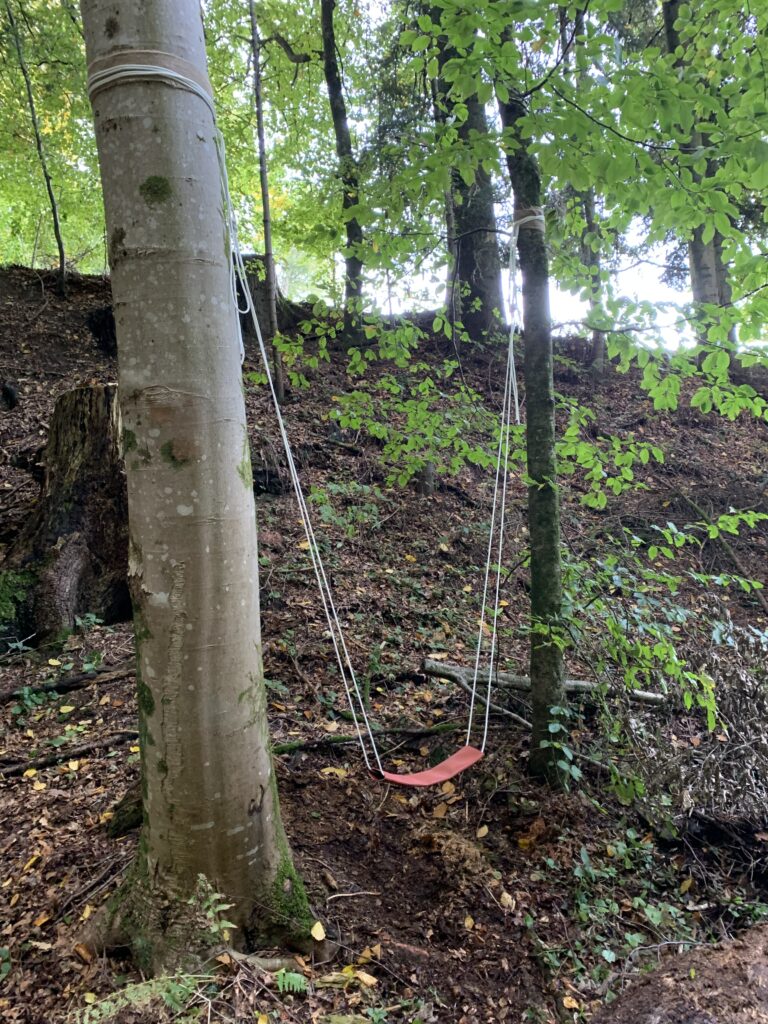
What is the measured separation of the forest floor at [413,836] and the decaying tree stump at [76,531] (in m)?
0.25

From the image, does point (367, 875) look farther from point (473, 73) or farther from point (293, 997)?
point (473, 73)

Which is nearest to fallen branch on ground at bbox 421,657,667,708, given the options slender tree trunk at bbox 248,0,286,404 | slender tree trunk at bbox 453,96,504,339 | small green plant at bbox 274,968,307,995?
small green plant at bbox 274,968,307,995

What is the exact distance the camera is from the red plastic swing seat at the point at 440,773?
2.00m

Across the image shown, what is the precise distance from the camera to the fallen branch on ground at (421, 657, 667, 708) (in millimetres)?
2943

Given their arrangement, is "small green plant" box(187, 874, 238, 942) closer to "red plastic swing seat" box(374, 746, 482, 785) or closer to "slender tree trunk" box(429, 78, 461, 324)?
"red plastic swing seat" box(374, 746, 482, 785)

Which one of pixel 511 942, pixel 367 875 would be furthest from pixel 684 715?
pixel 367 875

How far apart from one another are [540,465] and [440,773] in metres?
1.36

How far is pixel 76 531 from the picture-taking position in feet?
12.4

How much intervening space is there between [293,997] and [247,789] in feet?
1.72

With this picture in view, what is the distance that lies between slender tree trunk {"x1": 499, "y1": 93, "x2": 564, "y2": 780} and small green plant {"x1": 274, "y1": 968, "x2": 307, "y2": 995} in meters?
1.38

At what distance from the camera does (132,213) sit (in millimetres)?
1349

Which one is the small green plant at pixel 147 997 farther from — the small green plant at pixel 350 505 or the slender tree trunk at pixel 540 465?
the small green plant at pixel 350 505

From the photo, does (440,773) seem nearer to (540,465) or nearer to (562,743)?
(562,743)

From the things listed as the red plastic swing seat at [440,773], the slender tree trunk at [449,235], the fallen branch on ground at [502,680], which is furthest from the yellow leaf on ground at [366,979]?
the slender tree trunk at [449,235]
